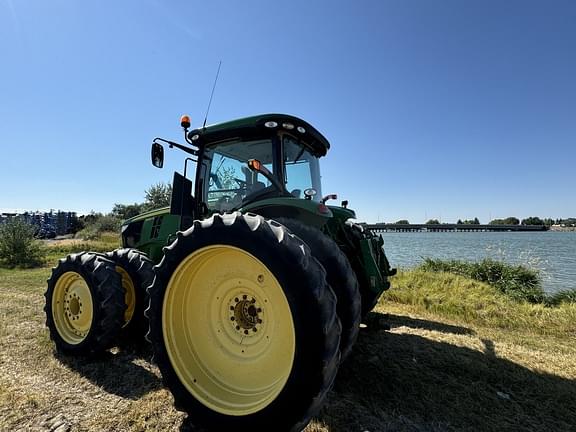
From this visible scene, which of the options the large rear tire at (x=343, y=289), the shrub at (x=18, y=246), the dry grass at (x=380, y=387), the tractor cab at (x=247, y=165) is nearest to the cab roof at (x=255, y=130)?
the tractor cab at (x=247, y=165)

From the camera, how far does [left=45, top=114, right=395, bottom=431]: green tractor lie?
194cm

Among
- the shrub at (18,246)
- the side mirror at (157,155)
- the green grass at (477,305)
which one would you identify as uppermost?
the side mirror at (157,155)

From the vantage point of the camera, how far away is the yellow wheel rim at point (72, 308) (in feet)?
12.0

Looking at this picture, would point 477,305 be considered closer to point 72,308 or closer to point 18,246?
point 72,308

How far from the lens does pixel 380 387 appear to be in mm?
2908

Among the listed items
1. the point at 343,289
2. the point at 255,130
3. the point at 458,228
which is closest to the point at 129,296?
the point at 255,130

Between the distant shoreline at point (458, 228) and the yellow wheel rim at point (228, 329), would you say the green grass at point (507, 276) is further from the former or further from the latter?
the distant shoreline at point (458, 228)

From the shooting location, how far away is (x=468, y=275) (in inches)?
371

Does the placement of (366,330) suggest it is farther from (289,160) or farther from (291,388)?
(291,388)

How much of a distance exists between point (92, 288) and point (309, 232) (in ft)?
7.73

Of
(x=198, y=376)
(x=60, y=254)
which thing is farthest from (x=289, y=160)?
(x=60, y=254)

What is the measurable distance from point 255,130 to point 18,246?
50.2 ft

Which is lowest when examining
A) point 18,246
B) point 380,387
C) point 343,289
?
point 380,387

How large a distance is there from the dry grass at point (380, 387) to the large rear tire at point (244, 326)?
40cm
